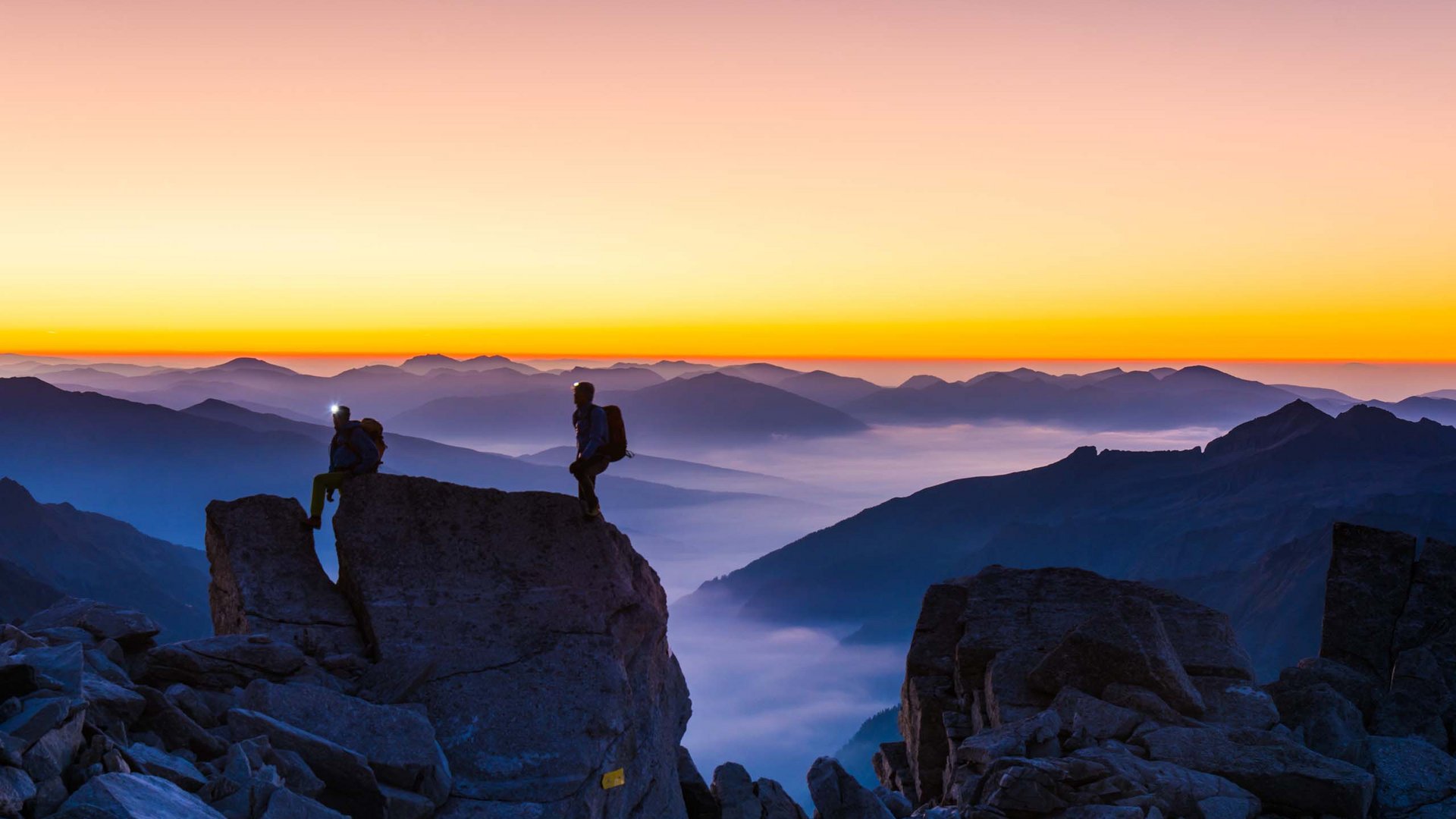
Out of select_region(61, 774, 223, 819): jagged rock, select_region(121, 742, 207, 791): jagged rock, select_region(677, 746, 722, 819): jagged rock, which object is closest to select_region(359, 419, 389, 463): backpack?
select_region(121, 742, 207, 791): jagged rock

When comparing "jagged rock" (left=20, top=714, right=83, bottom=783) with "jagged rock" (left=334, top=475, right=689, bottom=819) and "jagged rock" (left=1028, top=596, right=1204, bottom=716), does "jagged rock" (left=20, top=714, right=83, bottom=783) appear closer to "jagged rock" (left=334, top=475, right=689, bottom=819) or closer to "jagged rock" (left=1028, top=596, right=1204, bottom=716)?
"jagged rock" (left=334, top=475, right=689, bottom=819)

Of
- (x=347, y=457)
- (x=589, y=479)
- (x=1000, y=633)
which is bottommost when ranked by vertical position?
(x=1000, y=633)

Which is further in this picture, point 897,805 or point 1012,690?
point 1012,690

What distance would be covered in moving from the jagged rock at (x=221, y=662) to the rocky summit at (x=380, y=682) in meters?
0.03

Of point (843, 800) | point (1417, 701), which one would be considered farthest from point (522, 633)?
point (1417, 701)

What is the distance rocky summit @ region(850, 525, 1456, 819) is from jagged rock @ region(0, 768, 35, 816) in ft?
42.4

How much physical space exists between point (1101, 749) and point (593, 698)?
8.82m

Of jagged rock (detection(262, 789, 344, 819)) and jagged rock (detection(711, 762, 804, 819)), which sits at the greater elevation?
jagged rock (detection(262, 789, 344, 819))

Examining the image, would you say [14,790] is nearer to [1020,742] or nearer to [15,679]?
[15,679]

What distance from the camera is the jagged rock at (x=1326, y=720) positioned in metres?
20.1

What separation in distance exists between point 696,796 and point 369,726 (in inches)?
279

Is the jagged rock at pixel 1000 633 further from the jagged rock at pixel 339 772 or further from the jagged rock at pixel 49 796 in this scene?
the jagged rock at pixel 49 796

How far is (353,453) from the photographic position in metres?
19.7

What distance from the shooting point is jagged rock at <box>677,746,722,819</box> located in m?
19.9
